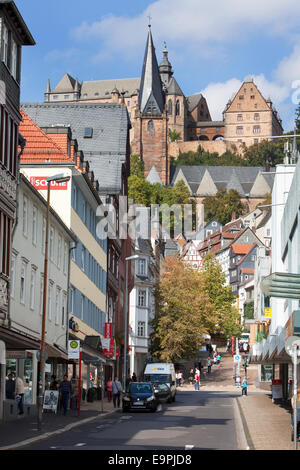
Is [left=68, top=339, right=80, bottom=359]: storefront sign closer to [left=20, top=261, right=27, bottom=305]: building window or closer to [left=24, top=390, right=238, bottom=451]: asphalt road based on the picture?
[left=24, top=390, right=238, bottom=451]: asphalt road

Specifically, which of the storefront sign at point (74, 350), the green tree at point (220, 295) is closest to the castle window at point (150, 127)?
the green tree at point (220, 295)

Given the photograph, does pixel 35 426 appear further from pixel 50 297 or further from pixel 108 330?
pixel 108 330

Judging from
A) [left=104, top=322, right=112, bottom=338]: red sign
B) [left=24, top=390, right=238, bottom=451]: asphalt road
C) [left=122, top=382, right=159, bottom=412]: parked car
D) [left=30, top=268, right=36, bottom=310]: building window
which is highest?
[left=30, top=268, right=36, bottom=310]: building window

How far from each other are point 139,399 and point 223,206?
158626 mm

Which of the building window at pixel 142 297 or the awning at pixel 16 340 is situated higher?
the building window at pixel 142 297

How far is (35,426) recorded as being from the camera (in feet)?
85.1

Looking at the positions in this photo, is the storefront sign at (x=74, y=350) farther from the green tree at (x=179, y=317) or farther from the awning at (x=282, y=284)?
the green tree at (x=179, y=317)

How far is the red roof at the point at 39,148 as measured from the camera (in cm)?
4338

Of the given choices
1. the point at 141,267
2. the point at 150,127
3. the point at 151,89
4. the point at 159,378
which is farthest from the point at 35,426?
the point at 151,89

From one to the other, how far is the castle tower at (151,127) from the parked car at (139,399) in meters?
156

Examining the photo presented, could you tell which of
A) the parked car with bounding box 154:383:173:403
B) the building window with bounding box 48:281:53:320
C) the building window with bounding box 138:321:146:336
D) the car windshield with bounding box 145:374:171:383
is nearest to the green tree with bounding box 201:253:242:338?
the building window with bounding box 138:321:146:336

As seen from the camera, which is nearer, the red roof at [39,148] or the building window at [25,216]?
the building window at [25,216]

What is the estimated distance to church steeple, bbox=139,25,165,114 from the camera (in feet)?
630

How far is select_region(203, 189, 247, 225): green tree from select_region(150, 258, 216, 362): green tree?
11240cm
